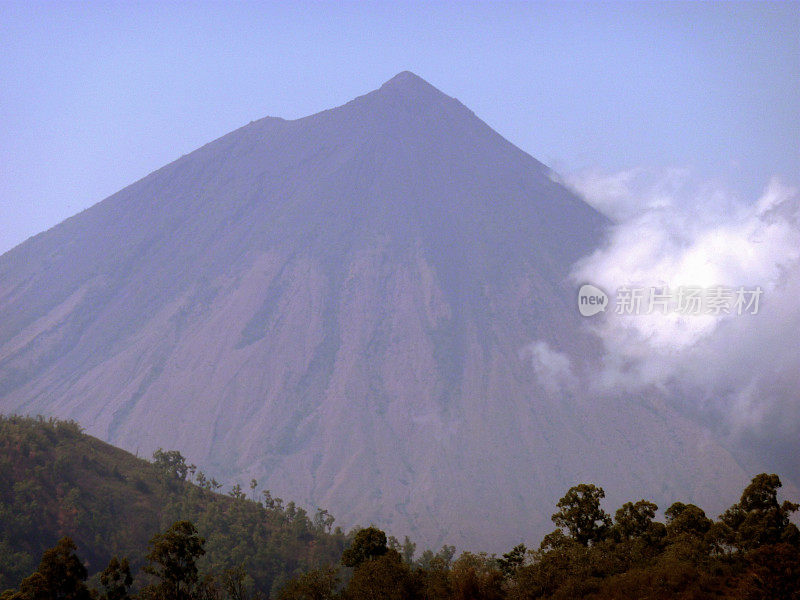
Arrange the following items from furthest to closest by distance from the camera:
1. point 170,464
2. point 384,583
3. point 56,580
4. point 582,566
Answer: point 170,464, point 384,583, point 582,566, point 56,580

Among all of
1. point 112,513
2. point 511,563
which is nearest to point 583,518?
point 511,563

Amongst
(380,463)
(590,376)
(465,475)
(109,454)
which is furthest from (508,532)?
(109,454)

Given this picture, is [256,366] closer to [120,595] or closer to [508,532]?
[508,532]

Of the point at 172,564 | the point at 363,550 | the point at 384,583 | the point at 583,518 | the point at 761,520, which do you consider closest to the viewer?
the point at 384,583

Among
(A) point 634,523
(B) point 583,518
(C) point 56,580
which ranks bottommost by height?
(C) point 56,580

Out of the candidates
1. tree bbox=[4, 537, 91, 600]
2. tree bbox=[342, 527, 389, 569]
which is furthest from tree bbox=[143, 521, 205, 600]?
tree bbox=[342, 527, 389, 569]

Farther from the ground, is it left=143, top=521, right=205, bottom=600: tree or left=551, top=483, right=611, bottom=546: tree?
left=551, top=483, right=611, bottom=546: tree

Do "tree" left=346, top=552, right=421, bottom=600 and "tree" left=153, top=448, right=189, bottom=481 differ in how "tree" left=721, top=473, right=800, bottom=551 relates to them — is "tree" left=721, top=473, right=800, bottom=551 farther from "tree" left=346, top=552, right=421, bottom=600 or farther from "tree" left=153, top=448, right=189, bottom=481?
"tree" left=153, top=448, right=189, bottom=481

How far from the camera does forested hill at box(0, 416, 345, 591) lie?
6969 cm

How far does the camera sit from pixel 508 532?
476 feet

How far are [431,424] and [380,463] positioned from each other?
1608 cm

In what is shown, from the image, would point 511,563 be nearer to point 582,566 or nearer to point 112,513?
point 582,566

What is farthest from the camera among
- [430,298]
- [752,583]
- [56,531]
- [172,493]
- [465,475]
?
[430,298]

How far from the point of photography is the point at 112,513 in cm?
7600
